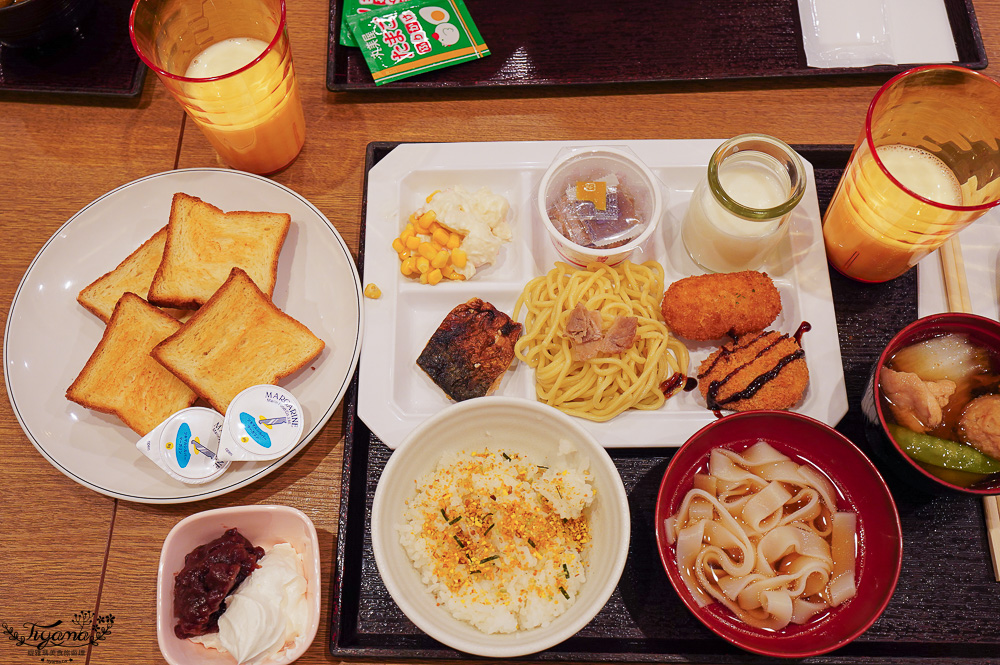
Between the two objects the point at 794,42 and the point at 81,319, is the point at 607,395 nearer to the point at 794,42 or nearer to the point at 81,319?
the point at 794,42

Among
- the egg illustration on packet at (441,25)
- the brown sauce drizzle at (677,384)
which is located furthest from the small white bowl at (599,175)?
the egg illustration on packet at (441,25)

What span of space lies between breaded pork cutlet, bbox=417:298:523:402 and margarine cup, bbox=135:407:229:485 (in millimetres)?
706

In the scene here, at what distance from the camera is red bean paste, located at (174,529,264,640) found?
1894mm

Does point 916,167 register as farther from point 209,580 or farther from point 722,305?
point 209,580

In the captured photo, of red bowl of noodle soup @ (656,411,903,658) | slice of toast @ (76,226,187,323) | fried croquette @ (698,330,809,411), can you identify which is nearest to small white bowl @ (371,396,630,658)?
red bowl of noodle soup @ (656,411,903,658)

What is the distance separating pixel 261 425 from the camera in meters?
2.13

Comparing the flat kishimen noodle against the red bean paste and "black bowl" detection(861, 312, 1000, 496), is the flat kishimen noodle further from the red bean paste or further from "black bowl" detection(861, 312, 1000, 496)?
the red bean paste

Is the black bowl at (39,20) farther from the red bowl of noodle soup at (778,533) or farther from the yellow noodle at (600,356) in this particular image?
the red bowl of noodle soup at (778,533)

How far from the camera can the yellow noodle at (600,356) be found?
2.26 meters

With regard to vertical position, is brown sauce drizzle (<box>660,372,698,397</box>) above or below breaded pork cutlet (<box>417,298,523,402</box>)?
below

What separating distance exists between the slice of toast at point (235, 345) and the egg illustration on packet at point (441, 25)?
1263 mm

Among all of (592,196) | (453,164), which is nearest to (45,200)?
(453,164)

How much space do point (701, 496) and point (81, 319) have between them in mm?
2217

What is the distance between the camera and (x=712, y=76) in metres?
2.71
